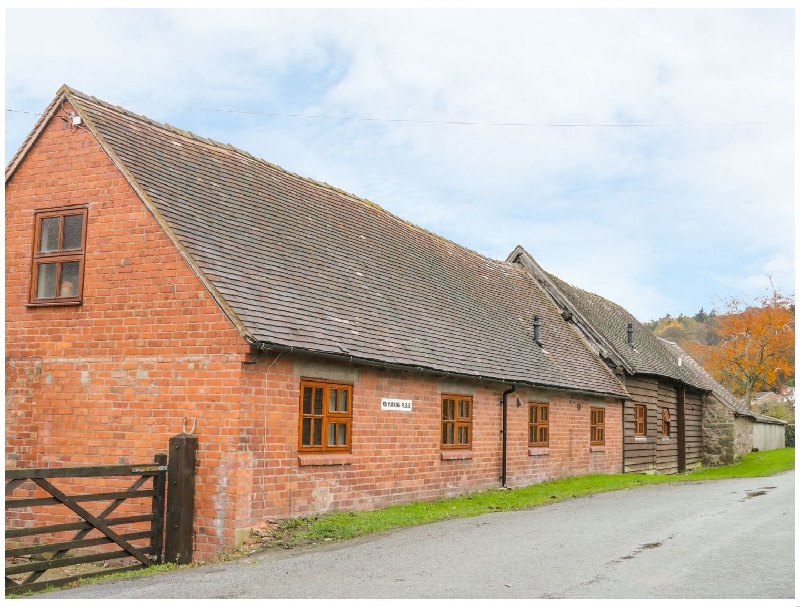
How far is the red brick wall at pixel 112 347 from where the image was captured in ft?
38.8

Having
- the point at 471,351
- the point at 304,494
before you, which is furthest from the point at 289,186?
the point at 304,494

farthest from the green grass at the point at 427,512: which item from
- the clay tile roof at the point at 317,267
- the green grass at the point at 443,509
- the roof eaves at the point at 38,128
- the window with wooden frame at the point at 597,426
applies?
the roof eaves at the point at 38,128

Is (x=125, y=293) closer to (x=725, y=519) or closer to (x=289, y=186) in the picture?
(x=289, y=186)

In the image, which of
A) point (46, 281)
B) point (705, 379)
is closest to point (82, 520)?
point (46, 281)

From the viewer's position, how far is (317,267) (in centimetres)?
1578

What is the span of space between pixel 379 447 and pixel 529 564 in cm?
536

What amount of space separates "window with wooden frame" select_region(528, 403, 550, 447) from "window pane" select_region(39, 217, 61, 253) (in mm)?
11243

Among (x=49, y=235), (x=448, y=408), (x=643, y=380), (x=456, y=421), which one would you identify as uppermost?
(x=49, y=235)

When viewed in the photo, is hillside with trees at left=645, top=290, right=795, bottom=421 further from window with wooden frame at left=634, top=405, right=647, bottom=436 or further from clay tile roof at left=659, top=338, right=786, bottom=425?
window with wooden frame at left=634, top=405, right=647, bottom=436

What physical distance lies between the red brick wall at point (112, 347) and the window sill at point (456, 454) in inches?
233

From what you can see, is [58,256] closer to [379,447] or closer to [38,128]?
[38,128]

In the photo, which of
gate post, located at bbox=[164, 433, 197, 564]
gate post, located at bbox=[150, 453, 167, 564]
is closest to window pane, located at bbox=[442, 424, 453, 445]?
gate post, located at bbox=[164, 433, 197, 564]

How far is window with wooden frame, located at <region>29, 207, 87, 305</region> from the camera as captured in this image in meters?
13.5

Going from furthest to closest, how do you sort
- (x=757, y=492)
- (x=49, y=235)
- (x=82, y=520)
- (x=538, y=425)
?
(x=538, y=425), (x=757, y=492), (x=49, y=235), (x=82, y=520)
